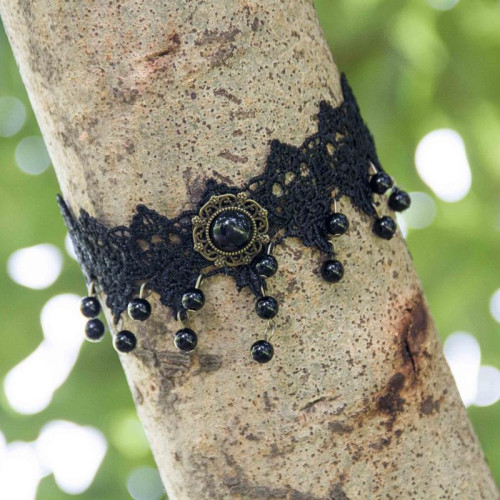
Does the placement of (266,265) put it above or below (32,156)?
below

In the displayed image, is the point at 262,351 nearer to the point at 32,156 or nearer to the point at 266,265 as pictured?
the point at 266,265

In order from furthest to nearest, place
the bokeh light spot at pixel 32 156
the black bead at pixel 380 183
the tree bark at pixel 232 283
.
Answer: the bokeh light spot at pixel 32 156 → the black bead at pixel 380 183 → the tree bark at pixel 232 283

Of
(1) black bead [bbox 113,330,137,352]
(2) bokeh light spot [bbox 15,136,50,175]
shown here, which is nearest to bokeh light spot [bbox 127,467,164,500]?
(2) bokeh light spot [bbox 15,136,50,175]

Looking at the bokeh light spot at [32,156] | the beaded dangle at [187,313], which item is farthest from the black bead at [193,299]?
the bokeh light spot at [32,156]

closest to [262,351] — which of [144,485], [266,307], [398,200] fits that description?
[266,307]

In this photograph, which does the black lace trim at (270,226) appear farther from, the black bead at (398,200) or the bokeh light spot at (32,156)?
the bokeh light spot at (32,156)

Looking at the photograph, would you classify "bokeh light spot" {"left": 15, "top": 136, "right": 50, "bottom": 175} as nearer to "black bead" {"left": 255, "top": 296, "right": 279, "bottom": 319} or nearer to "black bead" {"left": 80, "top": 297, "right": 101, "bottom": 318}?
"black bead" {"left": 80, "top": 297, "right": 101, "bottom": 318}
